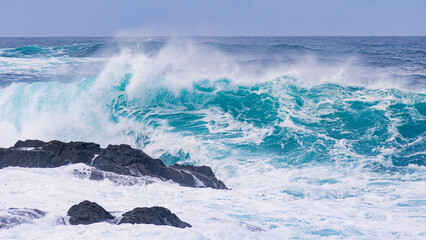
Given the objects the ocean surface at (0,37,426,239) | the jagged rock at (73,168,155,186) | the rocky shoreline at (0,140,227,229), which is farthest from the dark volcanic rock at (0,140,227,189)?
the ocean surface at (0,37,426,239)

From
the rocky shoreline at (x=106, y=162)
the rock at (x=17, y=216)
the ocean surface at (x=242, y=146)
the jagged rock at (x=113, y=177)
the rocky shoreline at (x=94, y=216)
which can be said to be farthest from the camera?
the rocky shoreline at (x=106, y=162)

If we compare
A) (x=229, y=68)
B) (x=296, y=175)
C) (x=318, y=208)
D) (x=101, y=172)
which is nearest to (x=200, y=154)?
(x=296, y=175)

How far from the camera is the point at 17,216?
6113 millimetres

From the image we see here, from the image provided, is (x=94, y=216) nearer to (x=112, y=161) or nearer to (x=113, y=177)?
(x=113, y=177)

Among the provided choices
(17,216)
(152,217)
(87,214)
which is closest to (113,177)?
(87,214)

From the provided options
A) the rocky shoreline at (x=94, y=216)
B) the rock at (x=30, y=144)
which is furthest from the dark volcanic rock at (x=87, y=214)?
the rock at (x=30, y=144)

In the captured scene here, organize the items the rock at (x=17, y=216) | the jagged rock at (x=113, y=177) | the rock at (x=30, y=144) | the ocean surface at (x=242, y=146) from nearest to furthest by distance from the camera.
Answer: the rock at (x=17, y=216) → the ocean surface at (x=242, y=146) → the jagged rock at (x=113, y=177) → the rock at (x=30, y=144)

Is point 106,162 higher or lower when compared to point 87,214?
lower

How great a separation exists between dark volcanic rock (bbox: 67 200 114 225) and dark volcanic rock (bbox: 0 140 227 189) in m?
2.45

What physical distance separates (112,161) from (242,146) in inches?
168

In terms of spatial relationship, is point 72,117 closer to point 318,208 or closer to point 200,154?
point 200,154

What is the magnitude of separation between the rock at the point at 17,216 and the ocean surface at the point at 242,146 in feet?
0.49

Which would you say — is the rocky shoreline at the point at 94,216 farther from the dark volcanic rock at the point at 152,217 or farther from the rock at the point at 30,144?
the rock at the point at 30,144

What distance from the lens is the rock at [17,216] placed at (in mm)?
5883
